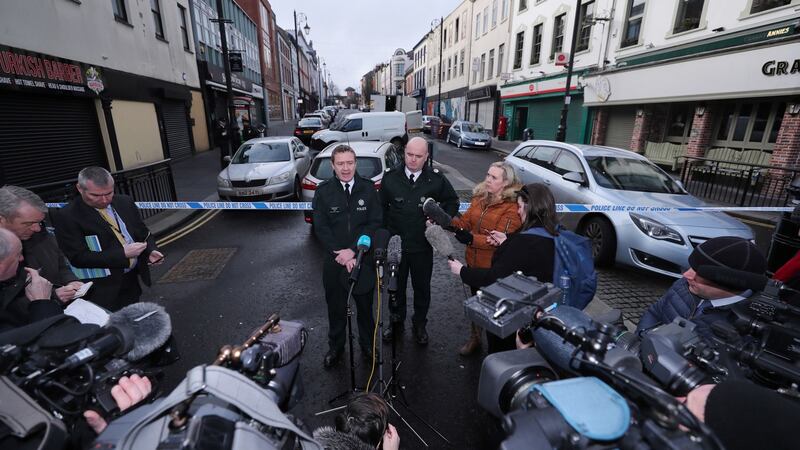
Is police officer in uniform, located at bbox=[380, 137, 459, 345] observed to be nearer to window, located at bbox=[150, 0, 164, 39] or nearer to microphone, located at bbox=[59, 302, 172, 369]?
microphone, located at bbox=[59, 302, 172, 369]

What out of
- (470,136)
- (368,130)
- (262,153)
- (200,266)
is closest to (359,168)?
(200,266)

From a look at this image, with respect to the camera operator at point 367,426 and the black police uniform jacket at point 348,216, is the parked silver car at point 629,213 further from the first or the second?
the camera operator at point 367,426

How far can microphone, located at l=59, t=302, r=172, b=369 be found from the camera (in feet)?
3.97

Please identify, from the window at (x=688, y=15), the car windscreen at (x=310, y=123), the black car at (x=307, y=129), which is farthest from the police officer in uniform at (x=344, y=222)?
the car windscreen at (x=310, y=123)

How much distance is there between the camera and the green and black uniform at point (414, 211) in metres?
3.68

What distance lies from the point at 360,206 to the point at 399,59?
95004mm

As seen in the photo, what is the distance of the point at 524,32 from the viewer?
24.2 metres

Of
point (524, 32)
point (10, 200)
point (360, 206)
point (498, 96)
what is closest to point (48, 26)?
point (10, 200)


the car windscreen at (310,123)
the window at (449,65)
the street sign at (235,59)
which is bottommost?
the car windscreen at (310,123)

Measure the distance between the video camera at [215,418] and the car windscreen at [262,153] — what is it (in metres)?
9.51

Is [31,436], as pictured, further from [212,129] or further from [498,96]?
[498,96]

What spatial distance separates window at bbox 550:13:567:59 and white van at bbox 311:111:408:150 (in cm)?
1042

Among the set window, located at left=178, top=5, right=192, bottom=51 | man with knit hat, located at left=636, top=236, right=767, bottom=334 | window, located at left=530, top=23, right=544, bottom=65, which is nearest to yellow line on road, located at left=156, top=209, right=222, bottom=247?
man with knit hat, located at left=636, top=236, right=767, bottom=334

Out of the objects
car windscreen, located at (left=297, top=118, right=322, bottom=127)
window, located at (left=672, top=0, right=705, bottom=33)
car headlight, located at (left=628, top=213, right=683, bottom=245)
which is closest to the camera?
car headlight, located at (left=628, top=213, right=683, bottom=245)
